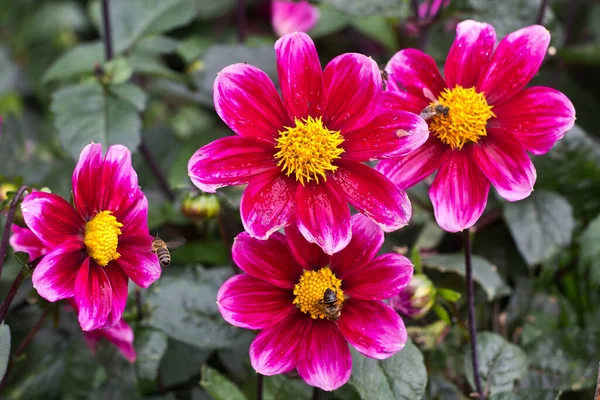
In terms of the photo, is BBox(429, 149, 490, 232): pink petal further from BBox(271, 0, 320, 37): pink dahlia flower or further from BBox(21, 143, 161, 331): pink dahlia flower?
BBox(271, 0, 320, 37): pink dahlia flower

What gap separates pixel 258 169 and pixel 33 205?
246 millimetres

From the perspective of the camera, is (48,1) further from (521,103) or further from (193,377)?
(521,103)

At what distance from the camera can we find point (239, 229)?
126 centimetres

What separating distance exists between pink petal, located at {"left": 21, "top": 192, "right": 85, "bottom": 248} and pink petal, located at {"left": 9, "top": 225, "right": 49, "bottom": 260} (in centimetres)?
14

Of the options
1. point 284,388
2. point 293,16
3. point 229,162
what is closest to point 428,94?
point 229,162

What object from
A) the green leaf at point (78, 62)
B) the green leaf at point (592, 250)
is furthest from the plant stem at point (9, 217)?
the green leaf at point (592, 250)

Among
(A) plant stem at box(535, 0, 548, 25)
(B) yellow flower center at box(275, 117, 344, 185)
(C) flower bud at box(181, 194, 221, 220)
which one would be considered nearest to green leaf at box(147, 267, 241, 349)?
(C) flower bud at box(181, 194, 221, 220)

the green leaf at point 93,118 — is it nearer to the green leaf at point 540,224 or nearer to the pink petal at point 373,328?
the pink petal at point 373,328

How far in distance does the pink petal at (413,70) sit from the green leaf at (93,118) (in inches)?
18.0

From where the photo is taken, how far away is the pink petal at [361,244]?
84 centimetres

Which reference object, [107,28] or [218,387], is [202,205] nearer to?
[218,387]

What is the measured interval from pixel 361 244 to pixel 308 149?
0.43 ft

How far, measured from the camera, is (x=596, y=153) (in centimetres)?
128

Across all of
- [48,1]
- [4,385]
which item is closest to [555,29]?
[4,385]
